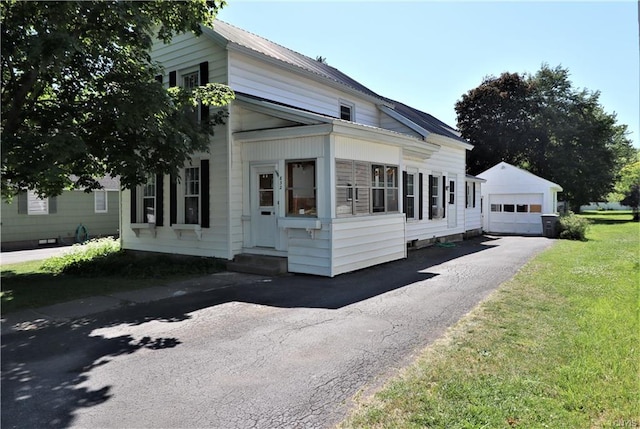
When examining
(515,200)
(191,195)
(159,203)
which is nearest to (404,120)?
(191,195)

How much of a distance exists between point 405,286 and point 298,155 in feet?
12.2

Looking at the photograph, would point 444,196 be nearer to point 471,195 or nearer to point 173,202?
point 471,195

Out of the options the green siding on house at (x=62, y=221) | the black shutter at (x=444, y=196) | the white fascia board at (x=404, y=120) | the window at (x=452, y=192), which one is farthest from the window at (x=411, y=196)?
the green siding on house at (x=62, y=221)

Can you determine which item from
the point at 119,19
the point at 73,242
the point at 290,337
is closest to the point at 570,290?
the point at 290,337

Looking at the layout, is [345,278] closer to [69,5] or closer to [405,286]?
[405,286]

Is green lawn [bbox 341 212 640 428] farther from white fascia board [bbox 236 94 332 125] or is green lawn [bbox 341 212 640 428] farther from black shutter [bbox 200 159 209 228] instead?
black shutter [bbox 200 159 209 228]

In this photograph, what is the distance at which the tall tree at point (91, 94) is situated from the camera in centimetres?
666

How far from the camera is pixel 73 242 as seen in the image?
18.8 meters

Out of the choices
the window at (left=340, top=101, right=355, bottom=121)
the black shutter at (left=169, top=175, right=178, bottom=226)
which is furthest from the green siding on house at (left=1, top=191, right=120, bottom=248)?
the window at (left=340, top=101, right=355, bottom=121)

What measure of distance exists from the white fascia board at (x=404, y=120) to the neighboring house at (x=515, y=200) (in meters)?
9.79

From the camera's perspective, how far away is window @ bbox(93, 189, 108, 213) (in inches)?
798

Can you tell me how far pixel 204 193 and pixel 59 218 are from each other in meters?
11.8

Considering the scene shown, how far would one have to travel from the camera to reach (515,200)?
22781 mm

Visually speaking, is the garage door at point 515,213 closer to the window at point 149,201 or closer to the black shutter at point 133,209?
the window at point 149,201
